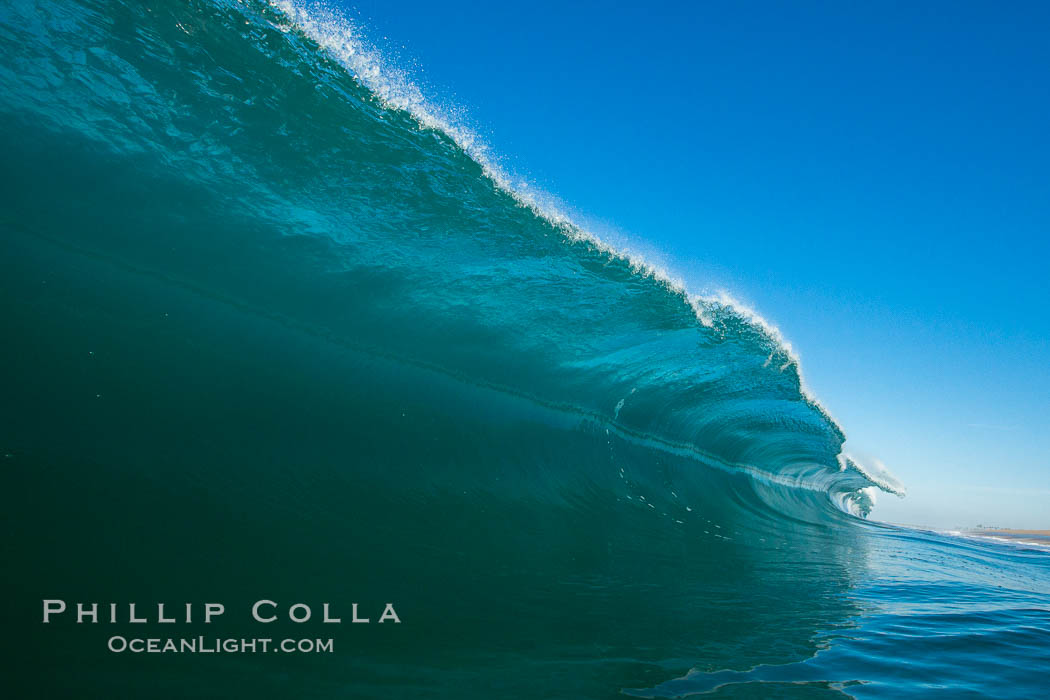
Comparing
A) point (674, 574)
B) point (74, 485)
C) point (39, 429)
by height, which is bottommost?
point (674, 574)

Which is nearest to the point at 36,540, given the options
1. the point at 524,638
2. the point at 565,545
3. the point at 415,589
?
the point at 415,589

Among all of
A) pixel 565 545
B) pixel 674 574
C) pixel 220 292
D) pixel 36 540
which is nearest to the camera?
pixel 36 540

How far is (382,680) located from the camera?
1784 millimetres

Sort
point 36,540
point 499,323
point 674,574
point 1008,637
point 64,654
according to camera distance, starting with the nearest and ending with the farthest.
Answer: point 64,654, point 36,540, point 1008,637, point 674,574, point 499,323

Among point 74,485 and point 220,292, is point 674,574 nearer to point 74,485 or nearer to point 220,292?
point 74,485

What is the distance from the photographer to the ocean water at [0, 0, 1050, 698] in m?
2.15

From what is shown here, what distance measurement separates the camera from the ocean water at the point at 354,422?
215 centimetres

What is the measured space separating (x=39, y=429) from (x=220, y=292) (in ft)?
12.3

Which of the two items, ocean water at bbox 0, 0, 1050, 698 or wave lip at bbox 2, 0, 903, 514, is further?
wave lip at bbox 2, 0, 903, 514

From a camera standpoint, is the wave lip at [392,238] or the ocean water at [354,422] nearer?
the ocean water at [354,422]

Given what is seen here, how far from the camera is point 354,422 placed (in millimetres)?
5719

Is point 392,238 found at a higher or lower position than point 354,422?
higher

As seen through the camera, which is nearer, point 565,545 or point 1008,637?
point 1008,637

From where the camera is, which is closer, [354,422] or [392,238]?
[354,422]
